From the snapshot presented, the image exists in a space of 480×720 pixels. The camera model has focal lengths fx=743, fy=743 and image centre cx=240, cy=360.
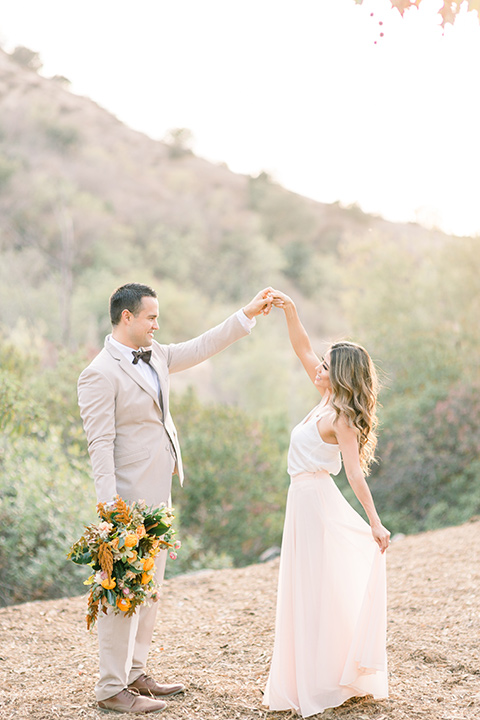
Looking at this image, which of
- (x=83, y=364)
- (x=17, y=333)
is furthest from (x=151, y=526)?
(x=17, y=333)

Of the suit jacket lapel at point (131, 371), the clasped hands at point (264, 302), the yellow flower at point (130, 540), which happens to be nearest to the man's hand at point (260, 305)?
the clasped hands at point (264, 302)

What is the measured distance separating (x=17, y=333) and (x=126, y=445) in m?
16.1

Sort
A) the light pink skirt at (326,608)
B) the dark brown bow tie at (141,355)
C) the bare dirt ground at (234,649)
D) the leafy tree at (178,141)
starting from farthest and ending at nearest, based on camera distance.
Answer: the leafy tree at (178,141) < the dark brown bow tie at (141,355) < the bare dirt ground at (234,649) < the light pink skirt at (326,608)

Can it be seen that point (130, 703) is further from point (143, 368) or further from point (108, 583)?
point (143, 368)

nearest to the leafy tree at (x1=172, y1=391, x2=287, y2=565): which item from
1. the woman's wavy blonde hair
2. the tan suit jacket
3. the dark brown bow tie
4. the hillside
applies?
the tan suit jacket

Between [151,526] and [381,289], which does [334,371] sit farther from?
[381,289]

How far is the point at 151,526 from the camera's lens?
11.5ft

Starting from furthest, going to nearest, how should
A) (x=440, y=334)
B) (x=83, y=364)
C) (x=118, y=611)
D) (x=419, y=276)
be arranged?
1. (x=419, y=276)
2. (x=440, y=334)
3. (x=83, y=364)
4. (x=118, y=611)

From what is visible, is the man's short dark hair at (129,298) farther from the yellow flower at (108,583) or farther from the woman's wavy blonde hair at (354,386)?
the yellow flower at (108,583)

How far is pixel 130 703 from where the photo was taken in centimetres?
354

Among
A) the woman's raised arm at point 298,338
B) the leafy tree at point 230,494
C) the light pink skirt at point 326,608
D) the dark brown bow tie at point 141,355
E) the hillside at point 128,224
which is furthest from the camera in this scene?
the hillside at point 128,224

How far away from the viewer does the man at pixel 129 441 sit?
11.6 ft

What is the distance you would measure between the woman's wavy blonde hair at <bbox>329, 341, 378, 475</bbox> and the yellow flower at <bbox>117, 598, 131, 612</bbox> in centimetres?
130

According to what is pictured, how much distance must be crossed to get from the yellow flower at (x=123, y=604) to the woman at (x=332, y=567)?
2.49 feet
